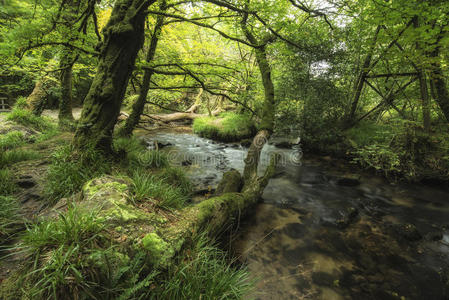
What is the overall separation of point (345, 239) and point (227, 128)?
954 centimetres

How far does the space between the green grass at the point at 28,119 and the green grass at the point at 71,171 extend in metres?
5.84

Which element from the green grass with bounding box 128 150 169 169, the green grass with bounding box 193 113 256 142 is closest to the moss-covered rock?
the green grass with bounding box 128 150 169 169

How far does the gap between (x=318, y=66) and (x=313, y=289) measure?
9.26 metres

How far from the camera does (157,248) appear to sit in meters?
1.69

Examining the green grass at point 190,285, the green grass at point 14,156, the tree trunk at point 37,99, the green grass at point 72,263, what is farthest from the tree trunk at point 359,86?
the tree trunk at point 37,99

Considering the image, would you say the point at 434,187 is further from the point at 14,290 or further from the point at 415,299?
the point at 14,290

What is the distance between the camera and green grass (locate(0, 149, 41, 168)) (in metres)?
3.78

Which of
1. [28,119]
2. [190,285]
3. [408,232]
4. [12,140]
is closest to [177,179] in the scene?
[190,285]

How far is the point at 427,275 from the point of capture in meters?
3.08

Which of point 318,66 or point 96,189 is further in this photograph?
point 318,66

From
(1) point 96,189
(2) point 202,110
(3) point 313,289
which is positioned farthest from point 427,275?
(2) point 202,110

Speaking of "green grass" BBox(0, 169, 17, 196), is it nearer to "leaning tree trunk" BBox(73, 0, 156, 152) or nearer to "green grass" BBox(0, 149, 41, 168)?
"green grass" BBox(0, 149, 41, 168)

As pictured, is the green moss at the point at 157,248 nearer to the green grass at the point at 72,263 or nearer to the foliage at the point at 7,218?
the green grass at the point at 72,263

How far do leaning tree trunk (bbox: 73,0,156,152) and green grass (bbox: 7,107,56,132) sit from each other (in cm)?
598
